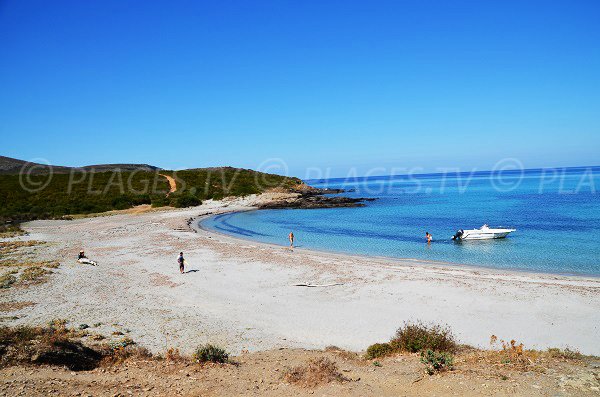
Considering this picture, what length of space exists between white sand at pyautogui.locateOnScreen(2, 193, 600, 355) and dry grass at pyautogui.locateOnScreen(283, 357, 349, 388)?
130 inches

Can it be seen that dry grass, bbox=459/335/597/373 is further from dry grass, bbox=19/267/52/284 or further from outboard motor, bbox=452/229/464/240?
outboard motor, bbox=452/229/464/240

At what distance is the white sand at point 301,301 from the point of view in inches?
471

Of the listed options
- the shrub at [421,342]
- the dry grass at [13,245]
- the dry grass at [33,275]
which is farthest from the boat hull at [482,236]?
the dry grass at [13,245]

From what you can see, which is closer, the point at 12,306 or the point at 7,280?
the point at 12,306

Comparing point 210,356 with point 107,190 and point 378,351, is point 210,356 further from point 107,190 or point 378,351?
point 107,190

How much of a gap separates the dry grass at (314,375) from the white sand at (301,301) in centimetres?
329

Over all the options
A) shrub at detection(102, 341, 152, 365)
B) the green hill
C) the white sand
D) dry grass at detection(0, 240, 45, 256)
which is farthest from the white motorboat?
the green hill

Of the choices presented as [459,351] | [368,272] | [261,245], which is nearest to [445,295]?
[368,272]

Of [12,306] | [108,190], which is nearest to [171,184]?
[108,190]

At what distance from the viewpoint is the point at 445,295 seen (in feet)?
52.1

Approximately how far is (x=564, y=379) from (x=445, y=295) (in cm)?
920

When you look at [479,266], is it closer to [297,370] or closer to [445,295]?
[445,295]

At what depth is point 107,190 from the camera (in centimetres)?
6738

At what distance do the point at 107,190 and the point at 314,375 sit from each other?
6881 cm
